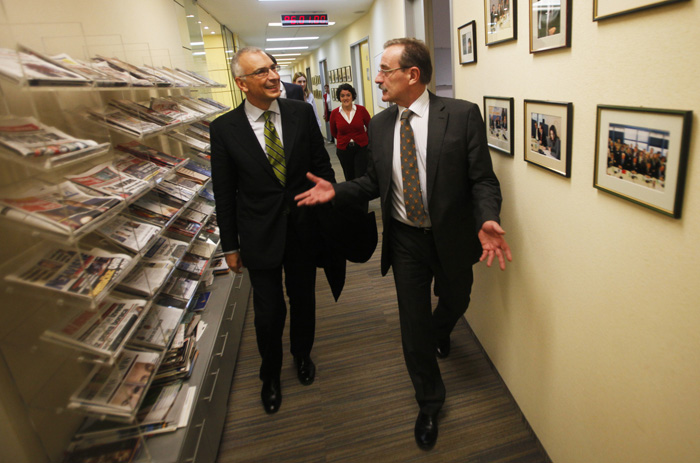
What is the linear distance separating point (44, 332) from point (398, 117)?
160cm

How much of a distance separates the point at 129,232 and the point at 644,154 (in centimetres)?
182

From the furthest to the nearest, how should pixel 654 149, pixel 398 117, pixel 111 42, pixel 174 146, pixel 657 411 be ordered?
pixel 174 146 → pixel 111 42 → pixel 398 117 → pixel 657 411 → pixel 654 149

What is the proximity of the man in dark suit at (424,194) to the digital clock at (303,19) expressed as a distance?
6.77 meters

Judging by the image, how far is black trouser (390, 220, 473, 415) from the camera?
1.96 m

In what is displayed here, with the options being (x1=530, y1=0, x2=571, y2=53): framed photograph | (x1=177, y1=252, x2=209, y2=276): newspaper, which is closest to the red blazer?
(x1=177, y1=252, x2=209, y2=276): newspaper

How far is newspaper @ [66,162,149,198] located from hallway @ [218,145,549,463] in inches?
51.8

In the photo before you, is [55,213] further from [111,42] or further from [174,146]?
[174,146]

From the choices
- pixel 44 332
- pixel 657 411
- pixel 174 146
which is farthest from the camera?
pixel 174 146

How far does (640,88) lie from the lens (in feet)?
3.44

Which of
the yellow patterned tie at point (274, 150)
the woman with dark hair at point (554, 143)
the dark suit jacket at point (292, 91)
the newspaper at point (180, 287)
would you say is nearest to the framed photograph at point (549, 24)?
the woman with dark hair at point (554, 143)

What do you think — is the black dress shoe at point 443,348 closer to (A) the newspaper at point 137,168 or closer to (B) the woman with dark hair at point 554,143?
(B) the woman with dark hair at point 554,143

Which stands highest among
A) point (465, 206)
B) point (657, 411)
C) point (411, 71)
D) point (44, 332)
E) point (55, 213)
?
point (411, 71)

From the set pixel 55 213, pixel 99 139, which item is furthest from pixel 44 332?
pixel 99 139

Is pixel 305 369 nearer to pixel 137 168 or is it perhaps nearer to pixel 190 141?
pixel 137 168
